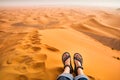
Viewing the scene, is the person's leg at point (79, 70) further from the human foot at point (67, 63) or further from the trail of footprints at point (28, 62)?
the trail of footprints at point (28, 62)

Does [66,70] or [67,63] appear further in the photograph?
[67,63]

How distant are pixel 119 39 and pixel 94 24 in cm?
160

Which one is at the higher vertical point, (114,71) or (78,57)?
(78,57)

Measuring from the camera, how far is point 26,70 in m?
3.05

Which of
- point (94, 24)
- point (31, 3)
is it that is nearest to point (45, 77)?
point (94, 24)

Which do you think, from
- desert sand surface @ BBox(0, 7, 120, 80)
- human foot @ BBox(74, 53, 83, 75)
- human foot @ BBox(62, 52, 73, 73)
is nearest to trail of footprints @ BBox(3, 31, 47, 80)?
desert sand surface @ BBox(0, 7, 120, 80)

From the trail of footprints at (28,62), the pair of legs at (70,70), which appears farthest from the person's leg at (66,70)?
the trail of footprints at (28,62)

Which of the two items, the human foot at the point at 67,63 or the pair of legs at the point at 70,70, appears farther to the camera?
the human foot at the point at 67,63

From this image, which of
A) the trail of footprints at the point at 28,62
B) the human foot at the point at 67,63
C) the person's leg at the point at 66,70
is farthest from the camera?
the human foot at the point at 67,63

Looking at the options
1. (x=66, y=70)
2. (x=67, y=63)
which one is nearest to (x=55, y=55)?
(x=67, y=63)

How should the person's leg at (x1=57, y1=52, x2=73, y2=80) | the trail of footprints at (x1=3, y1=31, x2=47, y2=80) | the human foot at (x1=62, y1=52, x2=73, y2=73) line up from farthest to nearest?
the human foot at (x1=62, y1=52, x2=73, y2=73)
the trail of footprints at (x1=3, y1=31, x2=47, y2=80)
the person's leg at (x1=57, y1=52, x2=73, y2=80)

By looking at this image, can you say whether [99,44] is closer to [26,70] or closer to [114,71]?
[114,71]

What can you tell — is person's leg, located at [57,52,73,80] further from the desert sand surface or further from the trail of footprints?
the trail of footprints

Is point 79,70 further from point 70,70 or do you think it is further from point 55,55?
point 55,55
